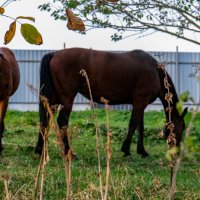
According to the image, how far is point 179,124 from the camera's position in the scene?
27.5ft

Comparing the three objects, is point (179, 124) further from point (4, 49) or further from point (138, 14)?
point (138, 14)

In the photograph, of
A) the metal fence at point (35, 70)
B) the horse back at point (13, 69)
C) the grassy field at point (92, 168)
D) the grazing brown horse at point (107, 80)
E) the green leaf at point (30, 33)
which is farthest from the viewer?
the metal fence at point (35, 70)

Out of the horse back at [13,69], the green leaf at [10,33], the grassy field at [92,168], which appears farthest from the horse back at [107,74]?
the green leaf at [10,33]

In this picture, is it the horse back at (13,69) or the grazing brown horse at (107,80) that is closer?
the grazing brown horse at (107,80)

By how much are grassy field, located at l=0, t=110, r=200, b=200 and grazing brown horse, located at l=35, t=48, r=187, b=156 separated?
1.82 ft

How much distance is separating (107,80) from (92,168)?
2884mm

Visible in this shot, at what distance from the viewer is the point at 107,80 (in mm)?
9383

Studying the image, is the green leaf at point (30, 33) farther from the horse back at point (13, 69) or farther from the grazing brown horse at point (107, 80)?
the horse back at point (13, 69)

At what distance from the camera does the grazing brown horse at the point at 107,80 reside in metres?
8.95

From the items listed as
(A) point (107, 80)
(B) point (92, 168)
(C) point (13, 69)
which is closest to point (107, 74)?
(A) point (107, 80)

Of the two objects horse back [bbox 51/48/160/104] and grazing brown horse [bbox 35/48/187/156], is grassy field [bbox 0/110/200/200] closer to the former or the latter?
grazing brown horse [bbox 35/48/187/156]

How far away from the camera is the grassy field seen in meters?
4.12

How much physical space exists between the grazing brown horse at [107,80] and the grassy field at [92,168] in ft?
1.82

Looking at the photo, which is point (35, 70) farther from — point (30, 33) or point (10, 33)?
point (30, 33)
